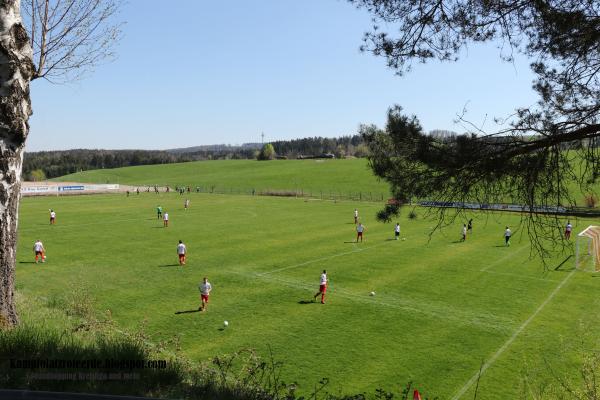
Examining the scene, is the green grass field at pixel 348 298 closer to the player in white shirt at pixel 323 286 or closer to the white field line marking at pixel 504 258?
the white field line marking at pixel 504 258

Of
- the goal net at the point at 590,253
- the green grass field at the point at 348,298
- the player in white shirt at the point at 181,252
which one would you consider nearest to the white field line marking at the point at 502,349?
the green grass field at the point at 348,298

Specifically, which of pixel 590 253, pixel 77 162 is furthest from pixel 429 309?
pixel 77 162

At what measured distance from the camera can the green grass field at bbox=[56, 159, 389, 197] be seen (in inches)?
3524

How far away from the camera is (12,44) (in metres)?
7.40

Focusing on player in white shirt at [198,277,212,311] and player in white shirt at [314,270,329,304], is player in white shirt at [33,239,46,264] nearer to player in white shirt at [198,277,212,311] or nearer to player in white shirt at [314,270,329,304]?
player in white shirt at [198,277,212,311]

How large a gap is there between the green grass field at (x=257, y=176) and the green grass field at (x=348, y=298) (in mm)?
41036

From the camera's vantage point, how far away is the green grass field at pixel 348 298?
1375 cm

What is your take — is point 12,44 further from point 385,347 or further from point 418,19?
point 385,347

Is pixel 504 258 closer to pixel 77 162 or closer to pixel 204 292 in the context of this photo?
pixel 204 292

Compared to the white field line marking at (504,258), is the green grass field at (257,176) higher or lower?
higher

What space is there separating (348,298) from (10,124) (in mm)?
15390

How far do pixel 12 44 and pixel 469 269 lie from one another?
23835 millimetres

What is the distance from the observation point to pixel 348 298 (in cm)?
2008

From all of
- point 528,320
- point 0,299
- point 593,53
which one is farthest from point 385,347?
point 0,299
